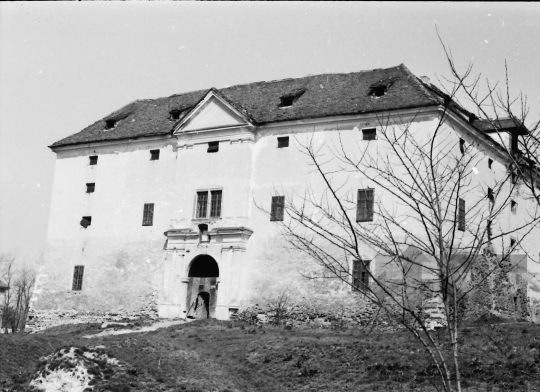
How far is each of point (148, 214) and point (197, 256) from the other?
11.5 ft

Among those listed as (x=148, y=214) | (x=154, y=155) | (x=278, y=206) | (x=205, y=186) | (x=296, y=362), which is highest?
(x=154, y=155)

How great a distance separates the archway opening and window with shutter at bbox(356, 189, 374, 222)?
727cm

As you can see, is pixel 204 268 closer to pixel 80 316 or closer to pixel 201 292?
pixel 201 292

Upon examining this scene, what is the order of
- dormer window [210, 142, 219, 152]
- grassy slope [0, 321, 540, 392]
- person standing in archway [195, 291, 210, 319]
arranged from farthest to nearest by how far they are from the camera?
dormer window [210, 142, 219, 152]
person standing in archway [195, 291, 210, 319]
grassy slope [0, 321, 540, 392]

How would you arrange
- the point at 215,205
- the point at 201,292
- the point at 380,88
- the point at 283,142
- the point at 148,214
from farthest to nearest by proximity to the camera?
1. the point at 148,214
2. the point at 215,205
3. the point at 201,292
4. the point at 283,142
5. the point at 380,88

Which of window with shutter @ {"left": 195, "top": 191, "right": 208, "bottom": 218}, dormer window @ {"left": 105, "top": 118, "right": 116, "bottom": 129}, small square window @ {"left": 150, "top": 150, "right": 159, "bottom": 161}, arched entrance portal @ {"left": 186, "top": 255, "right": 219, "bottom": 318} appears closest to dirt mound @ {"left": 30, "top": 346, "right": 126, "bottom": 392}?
arched entrance portal @ {"left": 186, "top": 255, "right": 219, "bottom": 318}

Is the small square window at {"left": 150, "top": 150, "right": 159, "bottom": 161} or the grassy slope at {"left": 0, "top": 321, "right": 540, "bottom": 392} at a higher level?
the small square window at {"left": 150, "top": 150, "right": 159, "bottom": 161}

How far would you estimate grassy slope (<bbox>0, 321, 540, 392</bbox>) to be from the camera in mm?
17875

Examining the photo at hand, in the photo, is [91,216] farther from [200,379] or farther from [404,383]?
[404,383]

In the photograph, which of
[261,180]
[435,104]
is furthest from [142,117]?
[435,104]

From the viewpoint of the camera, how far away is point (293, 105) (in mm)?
31266

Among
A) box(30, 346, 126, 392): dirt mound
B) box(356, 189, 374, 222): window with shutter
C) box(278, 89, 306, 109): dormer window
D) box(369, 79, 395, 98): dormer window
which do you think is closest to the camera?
box(30, 346, 126, 392): dirt mound

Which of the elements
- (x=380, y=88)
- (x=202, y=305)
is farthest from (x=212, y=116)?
(x=202, y=305)

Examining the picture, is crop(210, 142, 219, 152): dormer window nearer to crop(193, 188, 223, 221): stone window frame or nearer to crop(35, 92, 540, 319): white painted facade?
crop(35, 92, 540, 319): white painted facade
